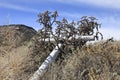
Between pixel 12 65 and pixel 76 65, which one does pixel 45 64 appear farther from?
pixel 12 65

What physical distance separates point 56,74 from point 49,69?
0.44m

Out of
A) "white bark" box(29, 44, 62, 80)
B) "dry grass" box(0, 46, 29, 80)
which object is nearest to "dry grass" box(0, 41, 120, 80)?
"dry grass" box(0, 46, 29, 80)

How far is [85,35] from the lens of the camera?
14.3 meters

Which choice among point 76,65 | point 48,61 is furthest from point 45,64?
point 76,65

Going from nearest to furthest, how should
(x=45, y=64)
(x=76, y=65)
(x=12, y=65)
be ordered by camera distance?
(x=12, y=65) → (x=76, y=65) → (x=45, y=64)

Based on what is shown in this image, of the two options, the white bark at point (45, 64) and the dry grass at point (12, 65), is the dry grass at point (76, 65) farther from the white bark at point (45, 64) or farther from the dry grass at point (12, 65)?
the white bark at point (45, 64)

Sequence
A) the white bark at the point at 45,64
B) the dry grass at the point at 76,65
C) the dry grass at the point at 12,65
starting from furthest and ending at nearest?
the white bark at the point at 45,64 < the dry grass at the point at 76,65 < the dry grass at the point at 12,65

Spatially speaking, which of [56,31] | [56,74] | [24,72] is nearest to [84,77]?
[56,74]

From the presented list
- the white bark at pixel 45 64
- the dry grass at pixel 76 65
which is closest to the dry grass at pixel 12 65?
the dry grass at pixel 76 65

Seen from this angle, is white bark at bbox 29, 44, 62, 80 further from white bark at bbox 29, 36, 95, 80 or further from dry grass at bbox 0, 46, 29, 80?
dry grass at bbox 0, 46, 29, 80

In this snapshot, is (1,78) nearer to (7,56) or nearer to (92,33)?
(7,56)

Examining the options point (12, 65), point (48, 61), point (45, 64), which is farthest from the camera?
point (48, 61)

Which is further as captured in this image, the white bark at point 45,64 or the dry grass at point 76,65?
the white bark at point 45,64

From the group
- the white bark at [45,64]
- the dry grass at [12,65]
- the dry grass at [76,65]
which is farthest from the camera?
the white bark at [45,64]
